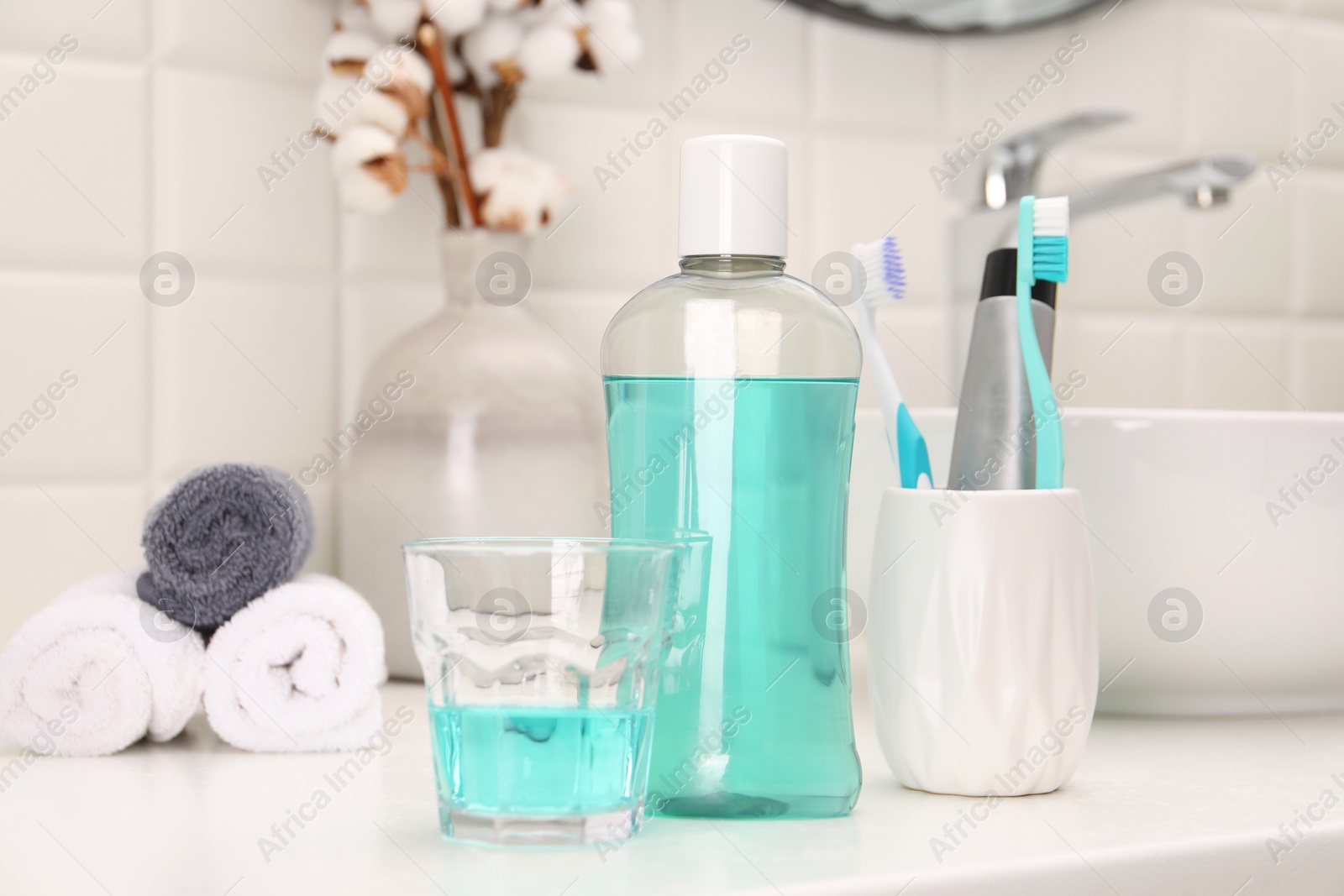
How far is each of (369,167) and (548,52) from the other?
14 centimetres

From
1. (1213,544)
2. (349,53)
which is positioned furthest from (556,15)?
(1213,544)

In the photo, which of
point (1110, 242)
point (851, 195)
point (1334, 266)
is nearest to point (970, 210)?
point (851, 195)

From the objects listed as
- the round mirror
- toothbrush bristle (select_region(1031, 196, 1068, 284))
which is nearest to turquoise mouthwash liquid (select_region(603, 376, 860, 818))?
toothbrush bristle (select_region(1031, 196, 1068, 284))

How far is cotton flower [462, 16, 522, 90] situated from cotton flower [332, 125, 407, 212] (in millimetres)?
86

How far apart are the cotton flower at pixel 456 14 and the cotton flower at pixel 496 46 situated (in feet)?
0.05

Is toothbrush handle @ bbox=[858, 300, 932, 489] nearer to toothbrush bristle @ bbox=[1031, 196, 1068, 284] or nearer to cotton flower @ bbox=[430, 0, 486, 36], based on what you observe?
toothbrush bristle @ bbox=[1031, 196, 1068, 284]

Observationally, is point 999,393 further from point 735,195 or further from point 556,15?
point 556,15

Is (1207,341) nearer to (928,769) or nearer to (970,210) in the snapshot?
(970,210)

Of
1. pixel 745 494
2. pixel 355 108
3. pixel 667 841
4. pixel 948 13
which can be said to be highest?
pixel 948 13

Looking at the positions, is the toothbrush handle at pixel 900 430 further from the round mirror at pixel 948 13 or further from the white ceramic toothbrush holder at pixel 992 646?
the round mirror at pixel 948 13

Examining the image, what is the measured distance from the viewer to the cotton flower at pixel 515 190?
74 cm

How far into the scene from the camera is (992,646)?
0.45 metres

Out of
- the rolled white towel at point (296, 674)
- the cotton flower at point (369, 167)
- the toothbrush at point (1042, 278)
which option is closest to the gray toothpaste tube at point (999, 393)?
the toothbrush at point (1042, 278)

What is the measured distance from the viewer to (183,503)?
545 mm
